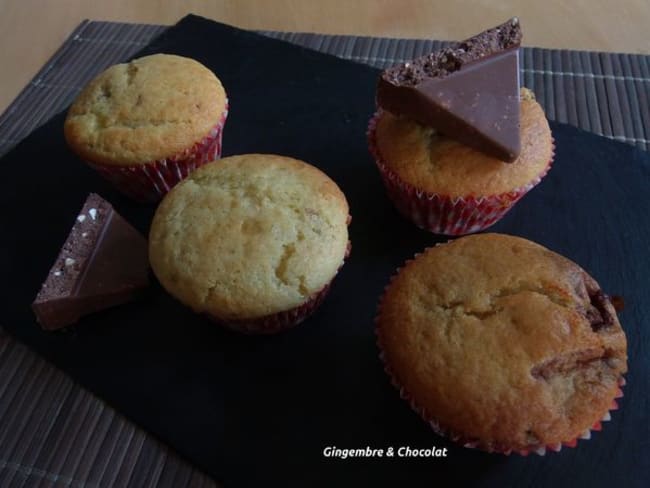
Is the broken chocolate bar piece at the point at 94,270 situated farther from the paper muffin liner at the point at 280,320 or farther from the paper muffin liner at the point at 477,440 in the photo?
the paper muffin liner at the point at 477,440

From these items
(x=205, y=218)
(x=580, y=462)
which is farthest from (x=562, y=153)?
(x=205, y=218)

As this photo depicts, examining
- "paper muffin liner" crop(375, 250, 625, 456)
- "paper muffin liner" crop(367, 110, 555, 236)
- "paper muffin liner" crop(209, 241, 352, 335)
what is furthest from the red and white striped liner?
"paper muffin liner" crop(367, 110, 555, 236)

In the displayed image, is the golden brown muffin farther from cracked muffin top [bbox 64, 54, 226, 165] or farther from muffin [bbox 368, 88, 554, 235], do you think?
cracked muffin top [bbox 64, 54, 226, 165]

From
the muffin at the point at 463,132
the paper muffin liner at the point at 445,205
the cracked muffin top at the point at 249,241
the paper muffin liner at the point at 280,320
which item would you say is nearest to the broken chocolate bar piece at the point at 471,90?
the muffin at the point at 463,132

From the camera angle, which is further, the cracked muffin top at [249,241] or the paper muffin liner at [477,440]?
the cracked muffin top at [249,241]

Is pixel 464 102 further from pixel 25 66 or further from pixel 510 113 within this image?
pixel 25 66
